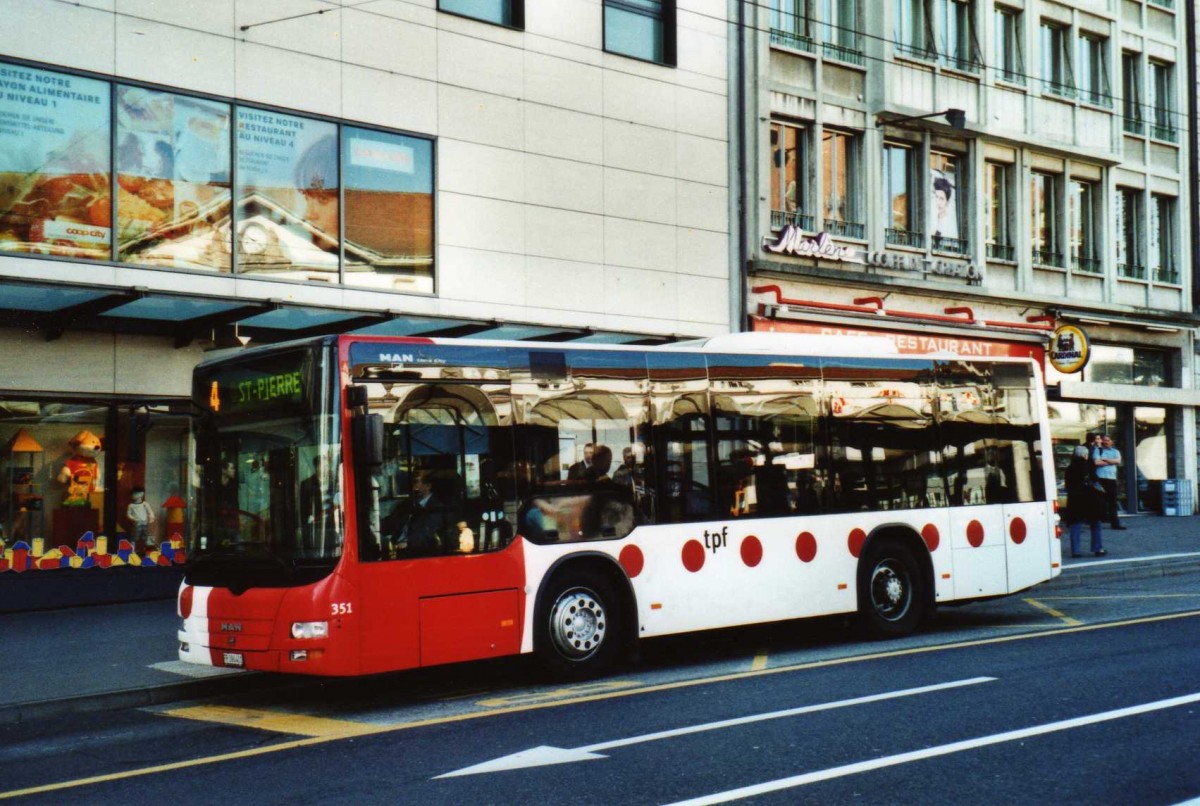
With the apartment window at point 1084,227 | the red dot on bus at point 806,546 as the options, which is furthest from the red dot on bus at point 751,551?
the apartment window at point 1084,227

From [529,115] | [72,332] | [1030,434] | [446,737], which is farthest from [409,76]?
[446,737]

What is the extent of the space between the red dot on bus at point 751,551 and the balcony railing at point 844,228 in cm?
1506

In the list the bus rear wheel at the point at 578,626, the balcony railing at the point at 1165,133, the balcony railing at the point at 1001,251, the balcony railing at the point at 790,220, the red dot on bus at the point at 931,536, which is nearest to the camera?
the bus rear wheel at the point at 578,626

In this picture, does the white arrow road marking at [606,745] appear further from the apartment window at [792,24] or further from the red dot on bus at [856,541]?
the apartment window at [792,24]

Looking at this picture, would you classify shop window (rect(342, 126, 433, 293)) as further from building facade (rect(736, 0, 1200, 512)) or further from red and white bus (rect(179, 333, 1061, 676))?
red and white bus (rect(179, 333, 1061, 676))

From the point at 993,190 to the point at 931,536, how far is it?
1821 centimetres

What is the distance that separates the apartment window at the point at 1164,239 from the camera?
111ft

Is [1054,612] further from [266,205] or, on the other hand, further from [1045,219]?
[1045,219]

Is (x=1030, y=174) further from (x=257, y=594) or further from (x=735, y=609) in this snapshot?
(x=257, y=594)

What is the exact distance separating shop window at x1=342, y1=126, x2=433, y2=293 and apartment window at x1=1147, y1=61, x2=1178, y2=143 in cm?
2159

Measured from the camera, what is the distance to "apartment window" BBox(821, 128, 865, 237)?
2645 cm

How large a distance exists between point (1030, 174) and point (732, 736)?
2504cm

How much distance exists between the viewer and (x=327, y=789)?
7.07m

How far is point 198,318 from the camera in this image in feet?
56.1
